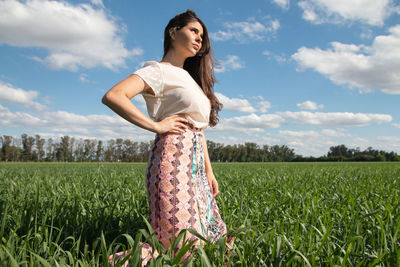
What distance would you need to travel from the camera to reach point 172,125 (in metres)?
1.98

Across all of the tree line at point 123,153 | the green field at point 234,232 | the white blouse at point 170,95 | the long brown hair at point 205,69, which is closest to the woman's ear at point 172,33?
the long brown hair at point 205,69

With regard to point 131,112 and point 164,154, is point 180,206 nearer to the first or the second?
point 164,154

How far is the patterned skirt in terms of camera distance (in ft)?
6.10

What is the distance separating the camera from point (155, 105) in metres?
2.15

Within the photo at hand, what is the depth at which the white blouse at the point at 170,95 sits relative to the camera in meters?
2.06

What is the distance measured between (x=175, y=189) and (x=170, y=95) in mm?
707

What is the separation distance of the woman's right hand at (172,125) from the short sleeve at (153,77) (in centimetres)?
23

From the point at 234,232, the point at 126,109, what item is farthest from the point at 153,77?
the point at 234,232

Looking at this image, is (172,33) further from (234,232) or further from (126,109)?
(234,232)

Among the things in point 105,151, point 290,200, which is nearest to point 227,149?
point 105,151

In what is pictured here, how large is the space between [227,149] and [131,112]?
10789 centimetres

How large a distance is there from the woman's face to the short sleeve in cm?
37

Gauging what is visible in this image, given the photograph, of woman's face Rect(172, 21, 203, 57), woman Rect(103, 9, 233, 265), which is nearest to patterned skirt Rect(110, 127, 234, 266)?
woman Rect(103, 9, 233, 265)

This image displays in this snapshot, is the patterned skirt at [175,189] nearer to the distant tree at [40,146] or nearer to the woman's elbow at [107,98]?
the woman's elbow at [107,98]
